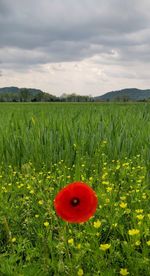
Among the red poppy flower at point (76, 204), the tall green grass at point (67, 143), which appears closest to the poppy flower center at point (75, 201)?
the red poppy flower at point (76, 204)

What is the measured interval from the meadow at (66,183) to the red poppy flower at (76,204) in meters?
0.49

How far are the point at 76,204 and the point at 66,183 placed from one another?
2290 mm

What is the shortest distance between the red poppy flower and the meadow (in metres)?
0.49

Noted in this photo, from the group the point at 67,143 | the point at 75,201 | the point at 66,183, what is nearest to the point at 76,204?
the point at 75,201

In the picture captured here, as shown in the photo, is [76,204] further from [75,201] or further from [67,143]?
[67,143]

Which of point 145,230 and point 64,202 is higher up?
point 64,202

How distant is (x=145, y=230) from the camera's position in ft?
8.36

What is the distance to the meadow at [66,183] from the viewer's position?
2.33 meters

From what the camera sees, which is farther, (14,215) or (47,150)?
(47,150)

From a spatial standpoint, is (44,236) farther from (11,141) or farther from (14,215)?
(11,141)

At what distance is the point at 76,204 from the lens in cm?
167

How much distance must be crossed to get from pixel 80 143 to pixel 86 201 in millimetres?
4142

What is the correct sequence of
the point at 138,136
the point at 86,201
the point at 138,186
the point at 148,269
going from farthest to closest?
the point at 138,136
the point at 138,186
the point at 148,269
the point at 86,201

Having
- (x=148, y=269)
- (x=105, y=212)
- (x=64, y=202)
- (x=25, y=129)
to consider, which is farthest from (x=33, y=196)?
(x=25, y=129)
